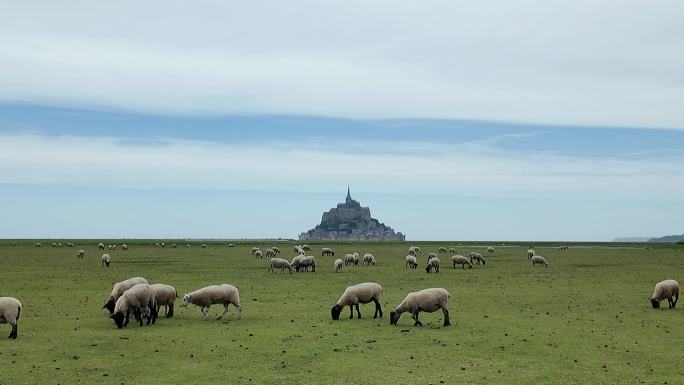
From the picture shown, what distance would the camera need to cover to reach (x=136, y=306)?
24.2 meters

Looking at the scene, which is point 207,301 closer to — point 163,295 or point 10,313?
point 163,295

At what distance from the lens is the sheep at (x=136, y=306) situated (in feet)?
76.9

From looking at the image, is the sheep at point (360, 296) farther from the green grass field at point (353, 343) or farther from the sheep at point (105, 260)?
the sheep at point (105, 260)

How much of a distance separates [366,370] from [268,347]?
439 cm

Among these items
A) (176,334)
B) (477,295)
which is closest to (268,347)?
(176,334)

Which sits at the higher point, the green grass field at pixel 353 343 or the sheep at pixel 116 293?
the sheep at pixel 116 293

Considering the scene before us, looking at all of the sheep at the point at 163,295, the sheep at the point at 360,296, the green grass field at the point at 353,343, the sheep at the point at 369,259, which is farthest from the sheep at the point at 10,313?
the sheep at the point at 369,259

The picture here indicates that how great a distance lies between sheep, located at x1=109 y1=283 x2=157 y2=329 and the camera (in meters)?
Result: 23.5

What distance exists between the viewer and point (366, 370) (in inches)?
655

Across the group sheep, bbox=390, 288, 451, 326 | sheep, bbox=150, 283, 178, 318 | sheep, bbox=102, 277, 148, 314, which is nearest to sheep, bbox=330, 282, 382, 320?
sheep, bbox=390, 288, 451, 326

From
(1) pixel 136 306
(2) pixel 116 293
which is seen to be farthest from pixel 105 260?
(1) pixel 136 306

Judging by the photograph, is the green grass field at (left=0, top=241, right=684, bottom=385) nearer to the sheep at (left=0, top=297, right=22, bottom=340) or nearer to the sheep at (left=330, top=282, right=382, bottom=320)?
the sheep at (left=0, top=297, right=22, bottom=340)

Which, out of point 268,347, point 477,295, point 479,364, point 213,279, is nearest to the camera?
point 479,364

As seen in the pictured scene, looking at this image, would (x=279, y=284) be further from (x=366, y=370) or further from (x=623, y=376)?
(x=623, y=376)
